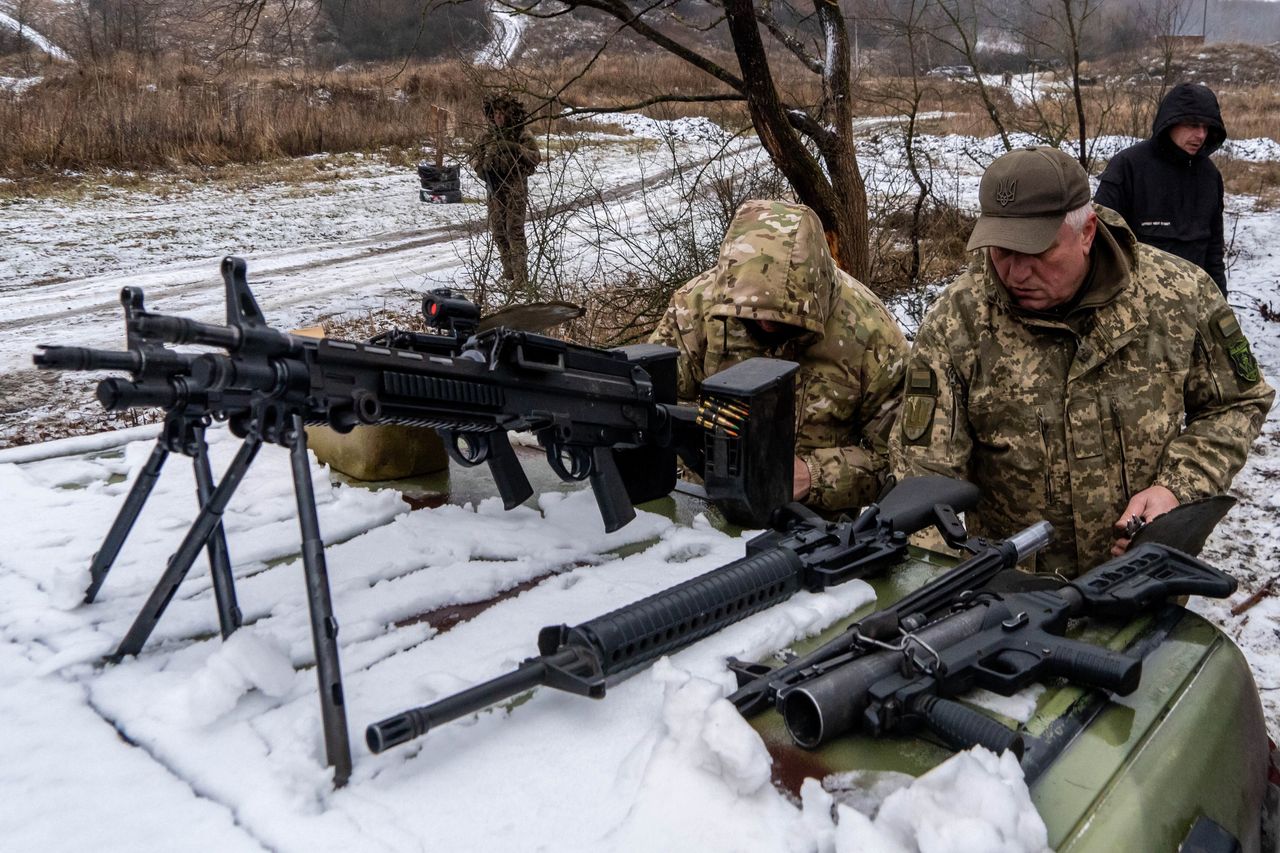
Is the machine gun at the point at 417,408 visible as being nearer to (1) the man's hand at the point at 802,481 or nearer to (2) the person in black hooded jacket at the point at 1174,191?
(1) the man's hand at the point at 802,481

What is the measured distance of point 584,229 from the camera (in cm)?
1162

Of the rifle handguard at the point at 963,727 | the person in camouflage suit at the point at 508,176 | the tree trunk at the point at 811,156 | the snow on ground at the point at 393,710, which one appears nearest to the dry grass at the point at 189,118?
the person in camouflage suit at the point at 508,176

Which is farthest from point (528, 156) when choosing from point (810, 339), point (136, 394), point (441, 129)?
point (136, 394)

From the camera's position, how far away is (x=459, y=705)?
139 centimetres

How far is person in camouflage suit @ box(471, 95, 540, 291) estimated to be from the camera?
6.76 metres

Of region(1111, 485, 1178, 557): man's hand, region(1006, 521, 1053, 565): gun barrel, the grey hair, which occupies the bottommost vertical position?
region(1111, 485, 1178, 557): man's hand

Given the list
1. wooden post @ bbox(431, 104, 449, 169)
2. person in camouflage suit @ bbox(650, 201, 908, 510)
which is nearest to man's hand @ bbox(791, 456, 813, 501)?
person in camouflage suit @ bbox(650, 201, 908, 510)

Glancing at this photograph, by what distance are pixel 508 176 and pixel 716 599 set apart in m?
5.68

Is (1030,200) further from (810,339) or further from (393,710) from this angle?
(393,710)

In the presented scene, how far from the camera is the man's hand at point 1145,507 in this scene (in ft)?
8.54

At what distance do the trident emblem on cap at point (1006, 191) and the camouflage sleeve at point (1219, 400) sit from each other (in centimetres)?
71

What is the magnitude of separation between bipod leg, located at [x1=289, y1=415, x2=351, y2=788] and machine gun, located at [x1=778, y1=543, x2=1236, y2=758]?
0.63 metres

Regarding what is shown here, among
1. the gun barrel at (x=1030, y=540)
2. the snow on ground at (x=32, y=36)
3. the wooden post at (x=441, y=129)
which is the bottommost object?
the gun barrel at (x=1030, y=540)

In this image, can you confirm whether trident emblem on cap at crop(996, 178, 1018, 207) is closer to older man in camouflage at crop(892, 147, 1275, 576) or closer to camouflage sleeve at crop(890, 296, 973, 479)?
older man in camouflage at crop(892, 147, 1275, 576)
